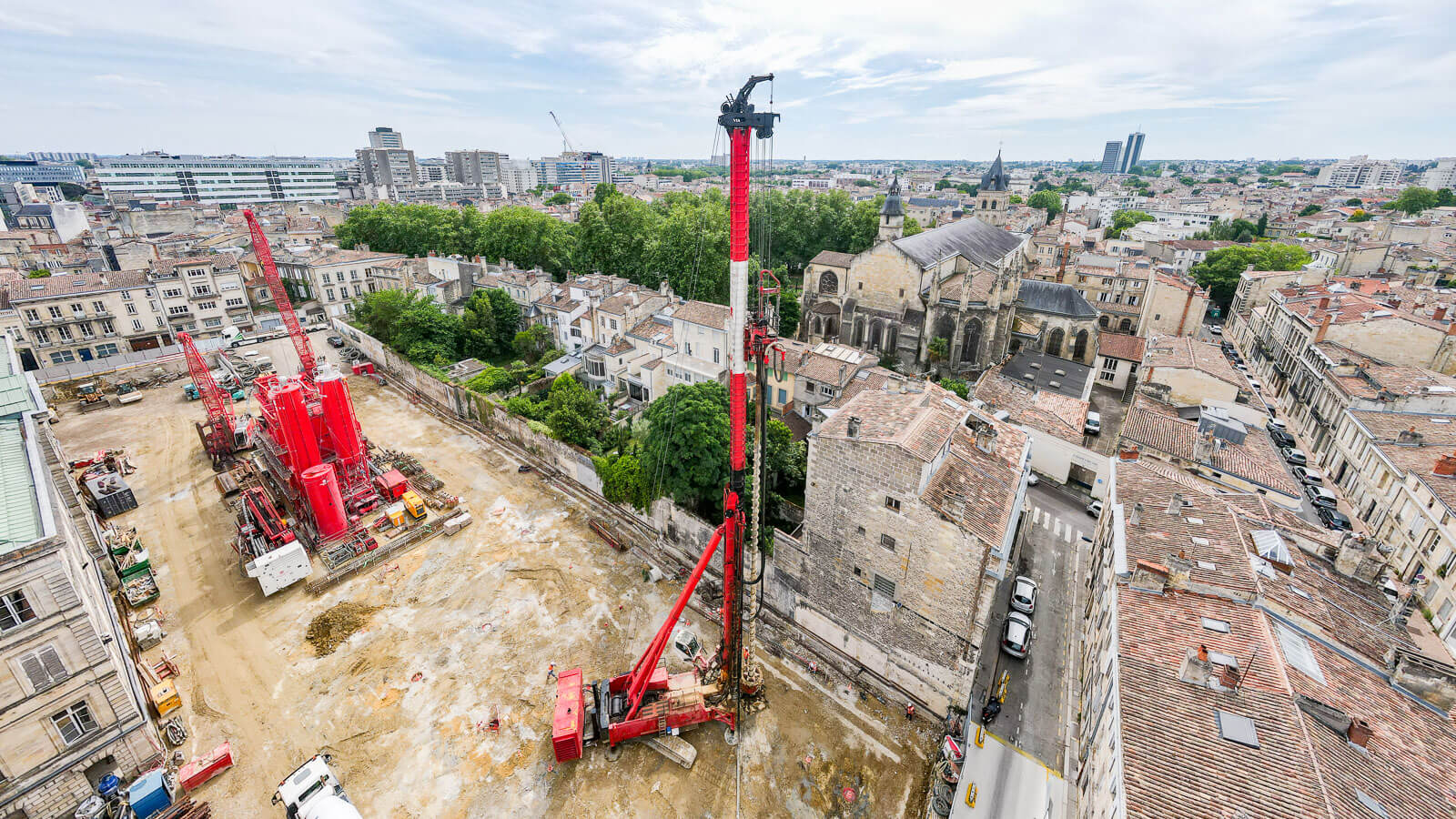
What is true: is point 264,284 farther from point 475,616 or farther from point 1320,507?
point 1320,507

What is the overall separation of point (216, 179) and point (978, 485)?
199m

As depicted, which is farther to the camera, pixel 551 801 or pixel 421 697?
pixel 421 697

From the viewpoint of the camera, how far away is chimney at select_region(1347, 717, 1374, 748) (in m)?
15.3

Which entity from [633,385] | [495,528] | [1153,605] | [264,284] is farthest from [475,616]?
[264,284]

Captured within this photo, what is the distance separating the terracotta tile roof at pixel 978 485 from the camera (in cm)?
2091

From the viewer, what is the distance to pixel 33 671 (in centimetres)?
1819

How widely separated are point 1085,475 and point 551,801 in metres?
35.9

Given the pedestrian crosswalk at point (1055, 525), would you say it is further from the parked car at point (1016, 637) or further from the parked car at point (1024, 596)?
the parked car at point (1016, 637)

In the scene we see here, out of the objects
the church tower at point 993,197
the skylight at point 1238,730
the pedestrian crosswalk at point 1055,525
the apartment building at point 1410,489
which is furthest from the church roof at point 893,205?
the skylight at point 1238,730

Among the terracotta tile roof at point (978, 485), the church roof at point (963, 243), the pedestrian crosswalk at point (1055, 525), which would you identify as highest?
the church roof at point (963, 243)

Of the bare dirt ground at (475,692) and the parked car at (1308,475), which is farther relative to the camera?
the parked car at (1308,475)

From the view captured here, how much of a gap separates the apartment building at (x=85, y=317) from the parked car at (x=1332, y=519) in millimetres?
98659

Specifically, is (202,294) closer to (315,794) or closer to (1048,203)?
(315,794)

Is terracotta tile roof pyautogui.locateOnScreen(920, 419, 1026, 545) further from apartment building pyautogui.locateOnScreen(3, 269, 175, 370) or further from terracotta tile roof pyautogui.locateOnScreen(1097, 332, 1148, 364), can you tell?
apartment building pyautogui.locateOnScreen(3, 269, 175, 370)
